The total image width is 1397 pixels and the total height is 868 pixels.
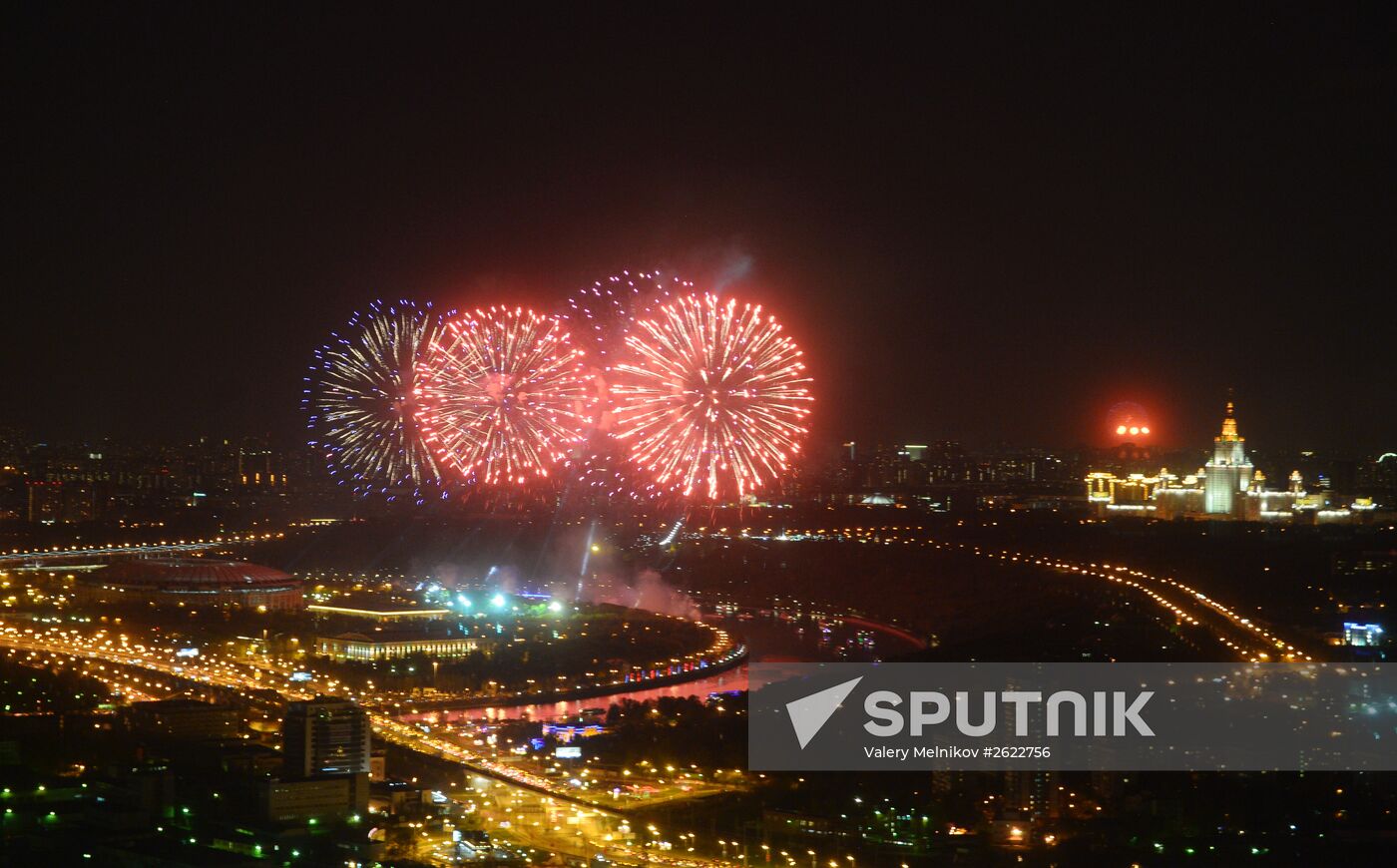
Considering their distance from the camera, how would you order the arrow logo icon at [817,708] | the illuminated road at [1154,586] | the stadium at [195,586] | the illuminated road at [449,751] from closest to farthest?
the illuminated road at [449,751]
the arrow logo icon at [817,708]
the illuminated road at [1154,586]
the stadium at [195,586]

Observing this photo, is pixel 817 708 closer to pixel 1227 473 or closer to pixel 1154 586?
pixel 1154 586

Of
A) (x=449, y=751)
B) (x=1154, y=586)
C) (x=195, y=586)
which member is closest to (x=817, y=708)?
(x=449, y=751)

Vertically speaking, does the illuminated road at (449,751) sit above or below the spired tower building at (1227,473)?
below

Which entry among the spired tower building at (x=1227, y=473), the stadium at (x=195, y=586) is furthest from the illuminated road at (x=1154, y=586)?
the stadium at (x=195, y=586)

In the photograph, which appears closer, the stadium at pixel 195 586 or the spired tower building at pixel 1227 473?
the stadium at pixel 195 586

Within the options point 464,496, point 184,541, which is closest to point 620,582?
point 464,496

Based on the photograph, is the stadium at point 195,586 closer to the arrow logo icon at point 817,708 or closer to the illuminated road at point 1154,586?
the illuminated road at point 1154,586
